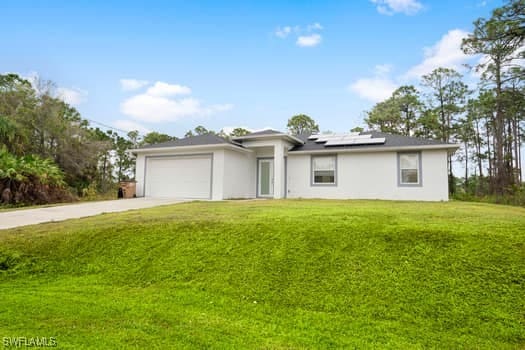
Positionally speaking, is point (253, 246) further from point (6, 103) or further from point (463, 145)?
point (463, 145)

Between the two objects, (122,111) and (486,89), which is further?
(122,111)

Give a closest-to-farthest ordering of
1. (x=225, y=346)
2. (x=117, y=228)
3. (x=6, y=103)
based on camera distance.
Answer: (x=225, y=346) < (x=117, y=228) < (x=6, y=103)

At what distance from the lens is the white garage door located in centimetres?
1264

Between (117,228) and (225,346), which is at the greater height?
(117,228)

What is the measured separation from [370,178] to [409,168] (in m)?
1.53

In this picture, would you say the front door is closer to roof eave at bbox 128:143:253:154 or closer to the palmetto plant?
roof eave at bbox 128:143:253:154

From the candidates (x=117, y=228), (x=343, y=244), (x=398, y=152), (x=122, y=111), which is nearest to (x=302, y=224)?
(x=343, y=244)

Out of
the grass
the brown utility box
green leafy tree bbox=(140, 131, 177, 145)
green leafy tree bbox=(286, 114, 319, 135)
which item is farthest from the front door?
green leafy tree bbox=(140, 131, 177, 145)

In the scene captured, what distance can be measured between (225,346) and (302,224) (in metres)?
2.60

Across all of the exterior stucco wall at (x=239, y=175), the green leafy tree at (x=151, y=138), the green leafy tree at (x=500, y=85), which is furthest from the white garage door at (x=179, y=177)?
the green leafy tree at (x=151, y=138)

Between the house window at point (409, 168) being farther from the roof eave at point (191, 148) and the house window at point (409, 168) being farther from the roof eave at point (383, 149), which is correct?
the roof eave at point (191, 148)

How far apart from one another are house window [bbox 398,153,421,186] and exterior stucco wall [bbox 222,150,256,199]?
260 inches

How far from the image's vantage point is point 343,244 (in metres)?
3.83

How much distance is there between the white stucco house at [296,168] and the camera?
11219 mm
